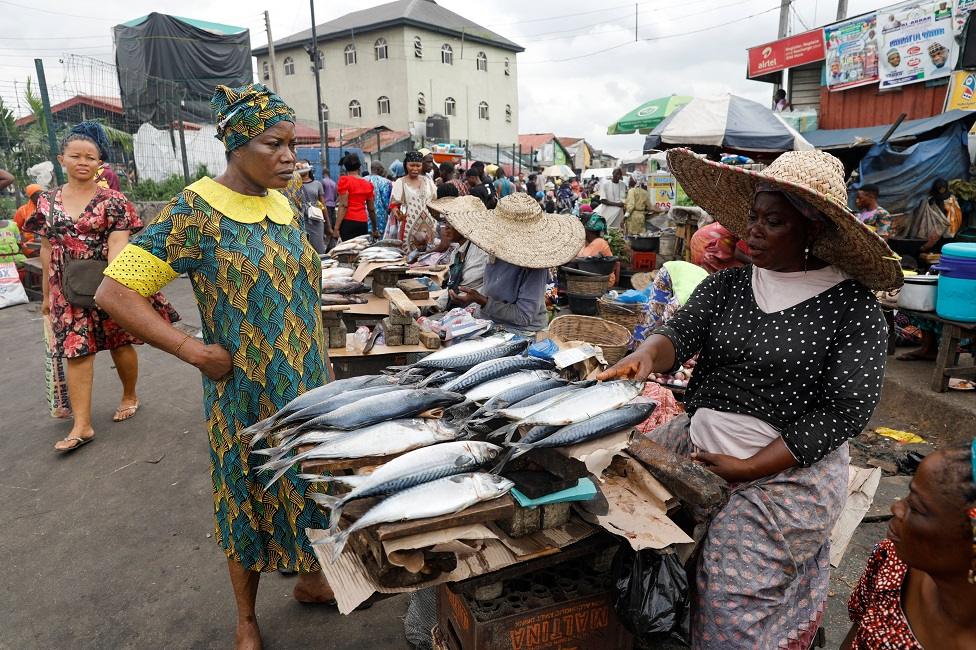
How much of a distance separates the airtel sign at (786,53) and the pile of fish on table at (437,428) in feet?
51.2

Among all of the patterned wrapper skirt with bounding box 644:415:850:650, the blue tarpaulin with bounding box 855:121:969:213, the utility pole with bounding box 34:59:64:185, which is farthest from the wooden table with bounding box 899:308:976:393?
the utility pole with bounding box 34:59:64:185

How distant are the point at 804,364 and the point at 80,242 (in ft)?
15.3

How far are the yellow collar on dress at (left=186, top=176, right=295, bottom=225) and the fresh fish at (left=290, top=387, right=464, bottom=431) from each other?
3.07 ft

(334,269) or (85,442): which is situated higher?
(334,269)

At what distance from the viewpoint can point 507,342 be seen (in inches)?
88.7

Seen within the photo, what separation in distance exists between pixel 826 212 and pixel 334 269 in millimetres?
4328

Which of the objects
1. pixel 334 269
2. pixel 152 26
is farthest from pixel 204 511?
pixel 152 26

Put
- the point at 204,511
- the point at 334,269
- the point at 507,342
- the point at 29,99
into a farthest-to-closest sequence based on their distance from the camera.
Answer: the point at 29,99
the point at 334,269
the point at 204,511
the point at 507,342

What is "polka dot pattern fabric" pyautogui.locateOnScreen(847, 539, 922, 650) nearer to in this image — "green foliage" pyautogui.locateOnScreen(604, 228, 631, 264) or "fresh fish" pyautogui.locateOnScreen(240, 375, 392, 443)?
"fresh fish" pyautogui.locateOnScreen(240, 375, 392, 443)

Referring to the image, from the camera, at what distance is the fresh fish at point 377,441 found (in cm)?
162

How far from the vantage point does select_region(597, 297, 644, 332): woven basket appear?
5691 millimetres

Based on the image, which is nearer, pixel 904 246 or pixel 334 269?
pixel 334 269

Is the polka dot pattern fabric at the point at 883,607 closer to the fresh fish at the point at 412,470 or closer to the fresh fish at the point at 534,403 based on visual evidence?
the fresh fish at the point at 534,403

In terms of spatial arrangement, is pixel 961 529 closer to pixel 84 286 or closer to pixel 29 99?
pixel 84 286
